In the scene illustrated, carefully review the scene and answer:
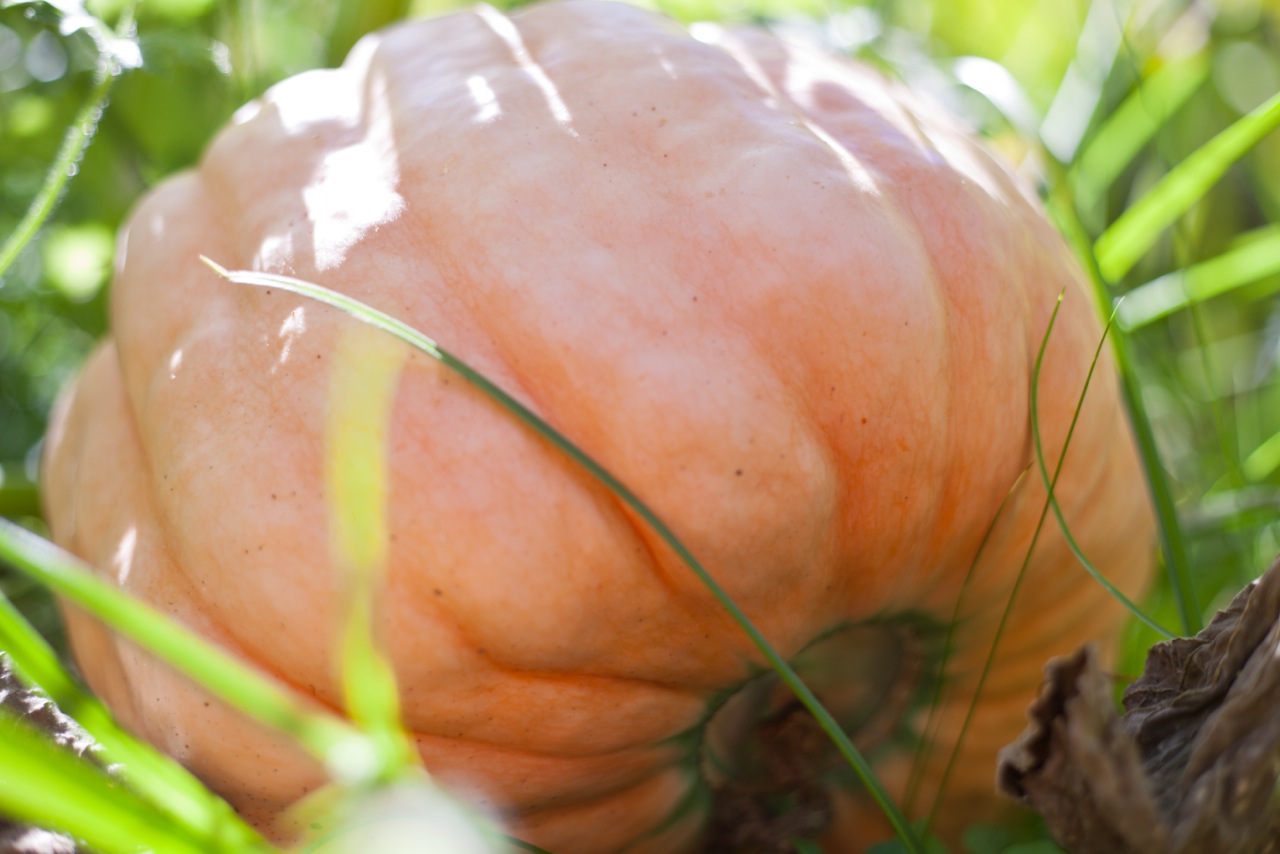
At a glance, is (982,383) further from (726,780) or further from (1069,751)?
(726,780)

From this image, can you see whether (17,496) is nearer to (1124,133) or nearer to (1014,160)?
(1014,160)

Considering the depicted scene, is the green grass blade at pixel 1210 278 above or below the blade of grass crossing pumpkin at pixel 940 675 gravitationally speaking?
above

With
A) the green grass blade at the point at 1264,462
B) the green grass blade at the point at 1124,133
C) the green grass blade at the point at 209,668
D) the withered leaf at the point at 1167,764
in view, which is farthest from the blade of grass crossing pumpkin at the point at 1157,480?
the green grass blade at the point at 209,668

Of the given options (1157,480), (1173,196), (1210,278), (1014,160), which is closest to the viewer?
(1157,480)

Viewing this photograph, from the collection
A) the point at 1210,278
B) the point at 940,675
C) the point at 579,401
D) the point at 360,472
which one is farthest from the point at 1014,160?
the point at 360,472

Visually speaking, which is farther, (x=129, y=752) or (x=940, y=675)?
(x=940, y=675)

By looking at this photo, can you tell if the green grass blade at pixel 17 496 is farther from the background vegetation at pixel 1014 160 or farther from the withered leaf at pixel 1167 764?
the withered leaf at pixel 1167 764

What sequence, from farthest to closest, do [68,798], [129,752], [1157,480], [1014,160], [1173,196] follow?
[1014,160], [1173,196], [1157,480], [129,752], [68,798]
